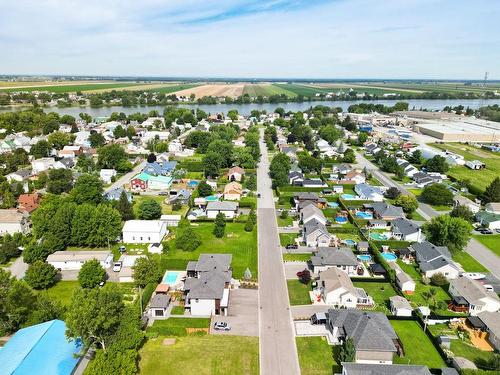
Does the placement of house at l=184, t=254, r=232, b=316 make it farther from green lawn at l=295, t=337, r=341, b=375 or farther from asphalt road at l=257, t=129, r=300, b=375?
green lawn at l=295, t=337, r=341, b=375

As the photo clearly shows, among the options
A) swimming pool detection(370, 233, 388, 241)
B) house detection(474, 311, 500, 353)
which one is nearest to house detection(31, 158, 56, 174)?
swimming pool detection(370, 233, 388, 241)

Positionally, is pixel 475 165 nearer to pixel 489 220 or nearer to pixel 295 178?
pixel 489 220

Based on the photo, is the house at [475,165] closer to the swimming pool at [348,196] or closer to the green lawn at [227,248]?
the swimming pool at [348,196]

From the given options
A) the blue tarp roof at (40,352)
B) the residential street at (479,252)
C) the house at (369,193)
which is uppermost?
the blue tarp roof at (40,352)

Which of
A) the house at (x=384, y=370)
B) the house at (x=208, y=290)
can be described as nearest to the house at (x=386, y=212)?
the house at (x=208, y=290)

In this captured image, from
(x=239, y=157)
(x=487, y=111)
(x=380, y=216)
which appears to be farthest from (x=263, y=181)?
(x=487, y=111)

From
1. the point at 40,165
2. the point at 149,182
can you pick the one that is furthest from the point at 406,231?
the point at 40,165
